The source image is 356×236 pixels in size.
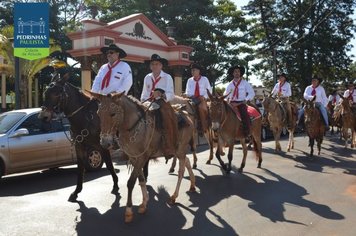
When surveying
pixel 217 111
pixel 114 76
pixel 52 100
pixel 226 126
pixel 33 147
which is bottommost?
pixel 33 147

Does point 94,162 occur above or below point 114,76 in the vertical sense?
below

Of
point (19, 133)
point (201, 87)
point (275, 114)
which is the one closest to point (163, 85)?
point (201, 87)

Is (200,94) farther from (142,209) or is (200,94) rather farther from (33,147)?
(142,209)

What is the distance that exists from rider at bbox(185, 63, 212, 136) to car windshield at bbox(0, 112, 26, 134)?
4.34 meters

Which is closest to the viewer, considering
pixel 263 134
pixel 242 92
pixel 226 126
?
pixel 226 126

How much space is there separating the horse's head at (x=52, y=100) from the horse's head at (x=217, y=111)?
3.53m

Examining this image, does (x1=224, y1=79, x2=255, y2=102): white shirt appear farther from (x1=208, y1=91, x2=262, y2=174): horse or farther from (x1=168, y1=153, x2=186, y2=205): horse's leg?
(x1=168, y1=153, x2=186, y2=205): horse's leg

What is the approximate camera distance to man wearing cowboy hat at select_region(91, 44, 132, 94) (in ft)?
26.6

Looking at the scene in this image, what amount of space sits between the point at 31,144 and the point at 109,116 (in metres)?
4.70

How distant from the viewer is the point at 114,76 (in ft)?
26.8

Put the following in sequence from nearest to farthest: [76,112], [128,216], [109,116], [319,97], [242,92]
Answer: [109,116] < [128,216] < [76,112] < [242,92] < [319,97]

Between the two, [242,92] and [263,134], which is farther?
[263,134]

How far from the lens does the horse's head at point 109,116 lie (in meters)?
6.32

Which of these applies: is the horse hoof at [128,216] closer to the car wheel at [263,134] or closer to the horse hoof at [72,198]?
the horse hoof at [72,198]
